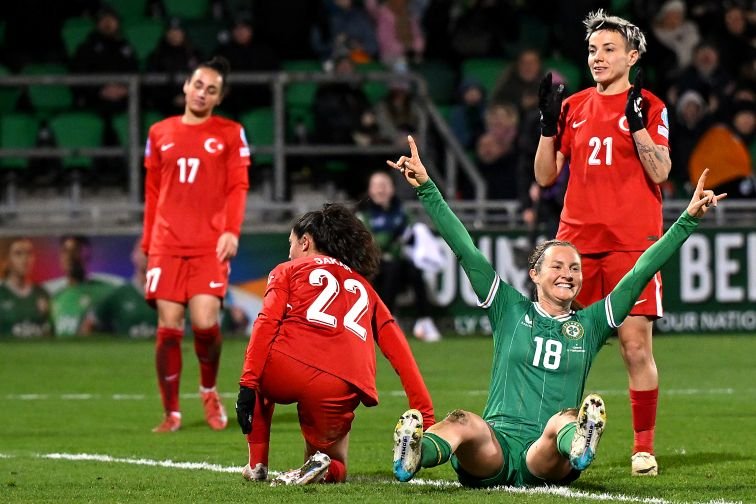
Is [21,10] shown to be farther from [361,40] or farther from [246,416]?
[246,416]

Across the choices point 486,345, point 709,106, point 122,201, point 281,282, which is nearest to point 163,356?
point 281,282

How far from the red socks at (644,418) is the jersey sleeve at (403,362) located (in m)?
1.20

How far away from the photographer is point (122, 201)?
62.4 ft

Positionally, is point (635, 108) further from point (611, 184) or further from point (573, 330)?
point (573, 330)

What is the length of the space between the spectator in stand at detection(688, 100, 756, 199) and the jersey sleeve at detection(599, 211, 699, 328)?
11.9 metres

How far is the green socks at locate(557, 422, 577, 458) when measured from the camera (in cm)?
666

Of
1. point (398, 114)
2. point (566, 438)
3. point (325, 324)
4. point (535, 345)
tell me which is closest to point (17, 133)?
point (398, 114)

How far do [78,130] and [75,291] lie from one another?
9.62 ft

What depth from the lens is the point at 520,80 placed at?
20.3 m

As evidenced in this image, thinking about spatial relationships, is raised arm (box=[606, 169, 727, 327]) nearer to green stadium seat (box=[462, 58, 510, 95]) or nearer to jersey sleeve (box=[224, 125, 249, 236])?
jersey sleeve (box=[224, 125, 249, 236])

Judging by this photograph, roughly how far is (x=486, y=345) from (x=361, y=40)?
607 centimetres

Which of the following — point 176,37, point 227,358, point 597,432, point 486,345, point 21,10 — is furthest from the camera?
point 21,10

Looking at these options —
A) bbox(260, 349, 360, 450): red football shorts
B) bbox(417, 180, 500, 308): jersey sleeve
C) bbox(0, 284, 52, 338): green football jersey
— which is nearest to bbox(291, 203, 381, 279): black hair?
bbox(417, 180, 500, 308): jersey sleeve

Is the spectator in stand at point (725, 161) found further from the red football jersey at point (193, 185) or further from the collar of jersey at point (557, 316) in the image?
the collar of jersey at point (557, 316)
